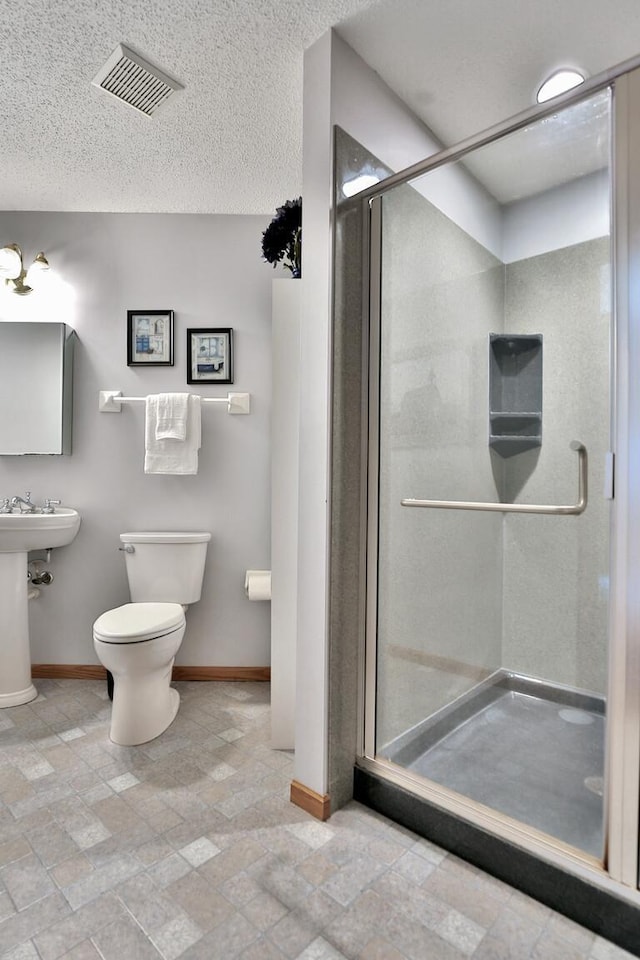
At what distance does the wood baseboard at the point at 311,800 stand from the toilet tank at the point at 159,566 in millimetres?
1132

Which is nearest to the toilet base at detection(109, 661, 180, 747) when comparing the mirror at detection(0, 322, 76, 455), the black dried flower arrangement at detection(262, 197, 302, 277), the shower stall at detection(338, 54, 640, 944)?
the shower stall at detection(338, 54, 640, 944)

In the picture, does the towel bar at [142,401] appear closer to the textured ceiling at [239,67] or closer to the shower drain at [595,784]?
the textured ceiling at [239,67]

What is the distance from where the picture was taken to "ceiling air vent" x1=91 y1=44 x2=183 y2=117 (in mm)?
1730

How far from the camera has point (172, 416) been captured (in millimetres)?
2590

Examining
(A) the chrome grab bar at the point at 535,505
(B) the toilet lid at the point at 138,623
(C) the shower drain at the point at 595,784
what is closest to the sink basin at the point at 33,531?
(B) the toilet lid at the point at 138,623

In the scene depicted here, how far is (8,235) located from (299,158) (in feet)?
5.32

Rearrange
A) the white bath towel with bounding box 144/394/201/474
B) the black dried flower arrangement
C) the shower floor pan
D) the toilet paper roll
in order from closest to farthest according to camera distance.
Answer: the shower floor pan < the black dried flower arrangement < the toilet paper roll < the white bath towel with bounding box 144/394/201/474

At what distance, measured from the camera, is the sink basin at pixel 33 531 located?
7.77 ft

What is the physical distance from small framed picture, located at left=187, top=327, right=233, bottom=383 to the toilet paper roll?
1.00 m

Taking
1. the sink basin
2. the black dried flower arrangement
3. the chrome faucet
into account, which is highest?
the black dried flower arrangement

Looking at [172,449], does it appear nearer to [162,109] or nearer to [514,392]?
[162,109]

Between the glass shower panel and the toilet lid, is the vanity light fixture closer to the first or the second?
the toilet lid

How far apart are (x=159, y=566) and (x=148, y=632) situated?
560 millimetres

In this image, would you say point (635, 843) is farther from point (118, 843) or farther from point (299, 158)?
point (299, 158)
